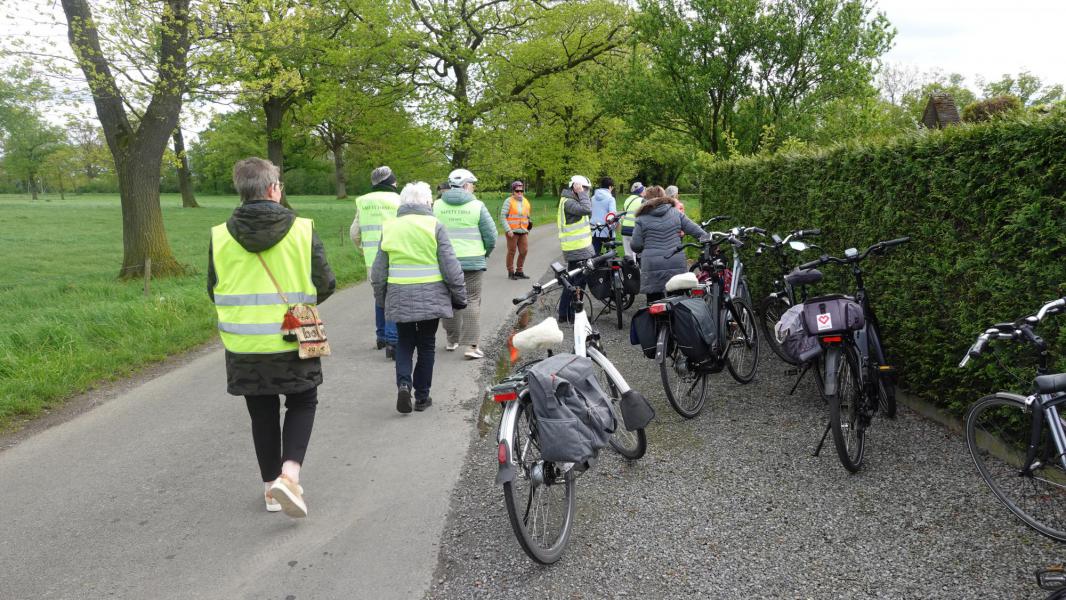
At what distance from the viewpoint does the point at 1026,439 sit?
4.03 meters

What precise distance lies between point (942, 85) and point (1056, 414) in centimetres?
7443

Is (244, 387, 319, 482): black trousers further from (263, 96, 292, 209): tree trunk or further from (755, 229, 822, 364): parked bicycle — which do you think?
(263, 96, 292, 209): tree trunk

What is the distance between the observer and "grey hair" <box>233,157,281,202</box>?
11.8 ft

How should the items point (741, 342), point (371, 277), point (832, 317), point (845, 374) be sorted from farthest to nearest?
point (371, 277) < point (741, 342) < point (845, 374) < point (832, 317)

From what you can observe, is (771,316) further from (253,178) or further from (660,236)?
(253,178)

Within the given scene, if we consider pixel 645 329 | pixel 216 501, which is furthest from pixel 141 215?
pixel 645 329

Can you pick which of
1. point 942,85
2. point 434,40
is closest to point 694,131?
point 434,40

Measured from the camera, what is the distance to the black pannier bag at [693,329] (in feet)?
16.8

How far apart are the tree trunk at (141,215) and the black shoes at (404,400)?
377 inches

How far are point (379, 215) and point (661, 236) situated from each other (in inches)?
118

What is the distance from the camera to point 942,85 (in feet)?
213

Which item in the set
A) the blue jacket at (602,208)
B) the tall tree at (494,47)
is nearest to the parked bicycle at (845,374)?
the blue jacket at (602,208)

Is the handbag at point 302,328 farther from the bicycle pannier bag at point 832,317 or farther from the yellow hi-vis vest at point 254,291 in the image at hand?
the bicycle pannier bag at point 832,317

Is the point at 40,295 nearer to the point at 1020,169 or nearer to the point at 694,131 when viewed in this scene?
the point at 1020,169
